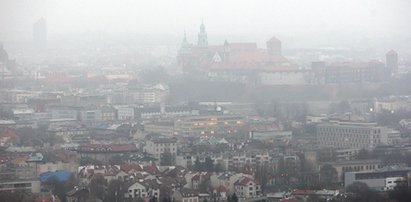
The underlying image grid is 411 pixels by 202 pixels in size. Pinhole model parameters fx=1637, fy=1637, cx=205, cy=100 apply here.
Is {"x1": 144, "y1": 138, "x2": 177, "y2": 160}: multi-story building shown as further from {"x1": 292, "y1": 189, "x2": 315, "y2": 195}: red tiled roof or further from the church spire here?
the church spire

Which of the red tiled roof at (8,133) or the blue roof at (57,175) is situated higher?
the red tiled roof at (8,133)

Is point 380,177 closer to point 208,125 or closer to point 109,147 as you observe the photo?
point 109,147

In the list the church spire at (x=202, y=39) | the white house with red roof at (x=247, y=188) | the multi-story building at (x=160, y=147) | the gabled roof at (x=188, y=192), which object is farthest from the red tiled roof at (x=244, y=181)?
→ the church spire at (x=202, y=39)

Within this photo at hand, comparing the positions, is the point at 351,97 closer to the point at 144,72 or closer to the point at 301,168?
the point at 144,72

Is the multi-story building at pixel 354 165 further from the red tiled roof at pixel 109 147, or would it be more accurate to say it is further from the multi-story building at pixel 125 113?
the multi-story building at pixel 125 113

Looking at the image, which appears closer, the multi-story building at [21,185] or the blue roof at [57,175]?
the multi-story building at [21,185]

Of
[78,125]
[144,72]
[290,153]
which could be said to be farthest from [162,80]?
[290,153]

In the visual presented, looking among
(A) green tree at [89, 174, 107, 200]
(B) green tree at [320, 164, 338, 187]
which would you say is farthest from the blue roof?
(B) green tree at [320, 164, 338, 187]
